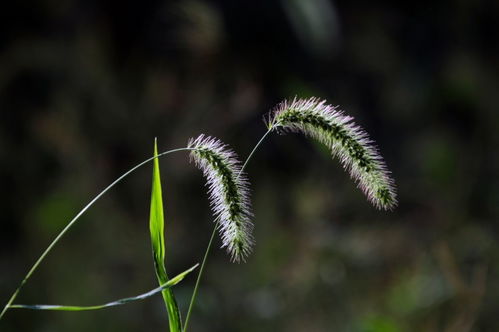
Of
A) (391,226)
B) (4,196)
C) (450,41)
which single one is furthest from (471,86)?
(4,196)

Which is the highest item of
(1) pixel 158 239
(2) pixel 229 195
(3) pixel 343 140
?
(3) pixel 343 140

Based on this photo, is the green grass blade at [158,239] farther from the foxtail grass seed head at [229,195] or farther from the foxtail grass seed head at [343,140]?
the foxtail grass seed head at [343,140]

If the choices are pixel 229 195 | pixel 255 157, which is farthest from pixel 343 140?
pixel 255 157

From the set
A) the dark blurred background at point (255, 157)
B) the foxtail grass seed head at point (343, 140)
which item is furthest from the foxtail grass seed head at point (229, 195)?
the dark blurred background at point (255, 157)

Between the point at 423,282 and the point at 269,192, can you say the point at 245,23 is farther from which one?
the point at 423,282

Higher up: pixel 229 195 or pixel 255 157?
pixel 255 157

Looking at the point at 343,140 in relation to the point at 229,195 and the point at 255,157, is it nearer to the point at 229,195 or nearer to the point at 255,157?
the point at 229,195

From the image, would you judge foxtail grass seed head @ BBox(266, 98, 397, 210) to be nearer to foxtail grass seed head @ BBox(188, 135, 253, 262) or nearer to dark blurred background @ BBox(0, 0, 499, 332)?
foxtail grass seed head @ BBox(188, 135, 253, 262)
